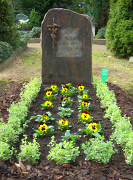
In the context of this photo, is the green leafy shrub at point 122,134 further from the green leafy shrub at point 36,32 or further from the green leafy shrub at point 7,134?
the green leafy shrub at point 36,32

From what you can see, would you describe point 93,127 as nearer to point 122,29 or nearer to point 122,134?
point 122,134

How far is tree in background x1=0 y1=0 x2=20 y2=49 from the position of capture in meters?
9.03

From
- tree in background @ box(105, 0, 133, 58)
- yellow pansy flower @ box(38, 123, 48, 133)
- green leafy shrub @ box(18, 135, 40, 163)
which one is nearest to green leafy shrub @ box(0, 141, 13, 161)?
green leafy shrub @ box(18, 135, 40, 163)

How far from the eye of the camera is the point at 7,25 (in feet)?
30.6

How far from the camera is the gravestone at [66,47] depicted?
490 cm

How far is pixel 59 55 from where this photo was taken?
5.15 metres


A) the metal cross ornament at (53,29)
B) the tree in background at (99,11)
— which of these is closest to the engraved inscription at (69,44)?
the metal cross ornament at (53,29)

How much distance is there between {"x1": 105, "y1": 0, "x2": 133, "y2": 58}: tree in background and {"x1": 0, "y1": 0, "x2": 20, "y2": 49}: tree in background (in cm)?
449

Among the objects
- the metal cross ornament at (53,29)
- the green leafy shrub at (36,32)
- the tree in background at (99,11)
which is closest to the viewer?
the metal cross ornament at (53,29)

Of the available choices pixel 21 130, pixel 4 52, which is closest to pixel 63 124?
pixel 21 130

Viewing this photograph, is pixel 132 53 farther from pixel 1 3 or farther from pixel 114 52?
pixel 1 3

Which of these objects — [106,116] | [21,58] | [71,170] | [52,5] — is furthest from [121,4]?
[52,5]

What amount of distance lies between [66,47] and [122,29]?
471cm

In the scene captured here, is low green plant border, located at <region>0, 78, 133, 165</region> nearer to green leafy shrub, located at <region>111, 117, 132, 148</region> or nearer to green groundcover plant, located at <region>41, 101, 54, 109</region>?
green leafy shrub, located at <region>111, 117, 132, 148</region>
